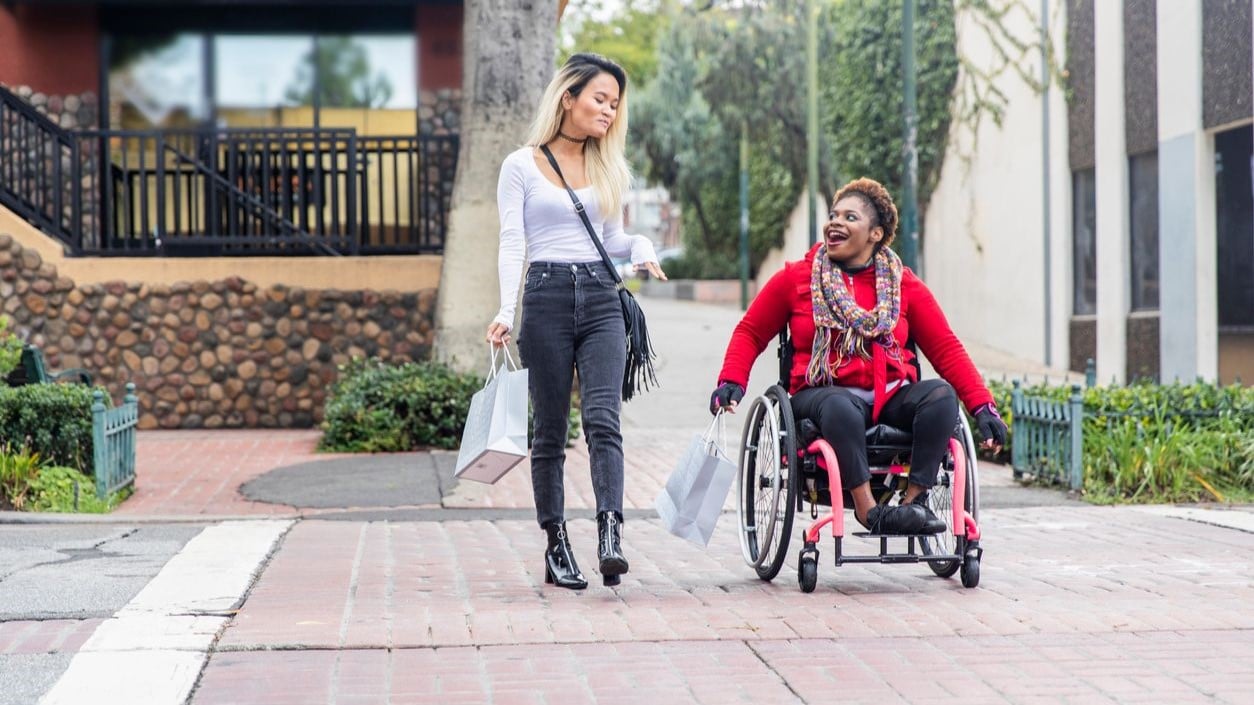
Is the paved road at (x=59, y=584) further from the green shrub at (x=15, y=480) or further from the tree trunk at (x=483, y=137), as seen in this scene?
the tree trunk at (x=483, y=137)

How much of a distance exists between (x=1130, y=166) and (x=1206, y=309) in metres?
2.71

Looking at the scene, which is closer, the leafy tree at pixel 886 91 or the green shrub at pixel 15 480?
the green shrub at pixel 15 480

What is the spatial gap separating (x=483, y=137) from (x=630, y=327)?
21.3ft

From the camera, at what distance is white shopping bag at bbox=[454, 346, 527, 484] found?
5.76 metres

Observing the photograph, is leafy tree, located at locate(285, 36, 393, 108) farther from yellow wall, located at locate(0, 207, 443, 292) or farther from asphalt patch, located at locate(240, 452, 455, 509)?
asphalt patch, located at locate(240, 452, 455, 509)

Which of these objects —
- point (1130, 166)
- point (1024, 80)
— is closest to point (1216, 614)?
point (1130, 166)

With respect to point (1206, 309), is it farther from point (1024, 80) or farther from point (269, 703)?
point (269, 703)

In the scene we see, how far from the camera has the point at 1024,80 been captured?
A: 21422 millimetres

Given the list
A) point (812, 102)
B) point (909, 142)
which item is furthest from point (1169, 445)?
point (812, 102)

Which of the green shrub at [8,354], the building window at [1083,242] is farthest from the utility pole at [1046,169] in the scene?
the green shrub at [8,354]

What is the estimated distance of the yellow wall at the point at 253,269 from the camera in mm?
14398

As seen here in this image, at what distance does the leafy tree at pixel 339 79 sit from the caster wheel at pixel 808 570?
12087mm

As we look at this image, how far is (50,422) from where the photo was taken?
9.25 meters

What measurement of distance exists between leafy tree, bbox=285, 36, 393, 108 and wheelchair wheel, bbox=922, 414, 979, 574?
460 inches
